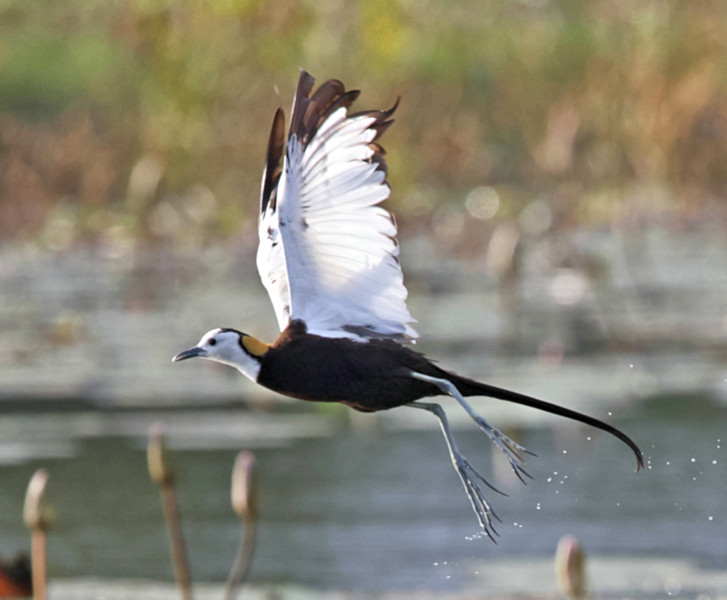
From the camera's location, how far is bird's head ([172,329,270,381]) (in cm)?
414

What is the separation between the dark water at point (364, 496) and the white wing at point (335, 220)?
9.54 feet

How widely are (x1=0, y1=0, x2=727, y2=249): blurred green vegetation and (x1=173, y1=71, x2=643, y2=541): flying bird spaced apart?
9992 millimetres

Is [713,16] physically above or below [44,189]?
above

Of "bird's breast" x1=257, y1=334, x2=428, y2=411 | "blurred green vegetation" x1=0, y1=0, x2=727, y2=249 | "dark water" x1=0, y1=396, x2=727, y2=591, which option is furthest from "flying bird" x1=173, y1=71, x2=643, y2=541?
"blurred green vegetation" x1=0, y1=0, x2=727, y2=249

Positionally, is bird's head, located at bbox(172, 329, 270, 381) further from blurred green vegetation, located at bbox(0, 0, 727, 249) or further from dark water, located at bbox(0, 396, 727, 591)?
blurred green vegetation, located at bbox(0, 0, 727, 249)

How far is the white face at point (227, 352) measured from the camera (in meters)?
4.14

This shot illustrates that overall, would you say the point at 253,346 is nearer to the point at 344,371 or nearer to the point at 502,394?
the point at 344,371

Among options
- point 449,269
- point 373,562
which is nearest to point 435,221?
point 449,269

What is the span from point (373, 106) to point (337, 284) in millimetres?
10408

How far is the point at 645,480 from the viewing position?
8.78 m

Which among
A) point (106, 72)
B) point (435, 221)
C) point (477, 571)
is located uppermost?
point (106, 72)

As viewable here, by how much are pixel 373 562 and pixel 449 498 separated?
3.78 ft

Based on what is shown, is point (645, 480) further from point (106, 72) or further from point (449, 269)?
point (106, 72)

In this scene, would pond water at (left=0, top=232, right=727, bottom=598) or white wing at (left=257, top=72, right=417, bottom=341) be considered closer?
white wing at (left=257, top=72, right=417, bottom=341)
